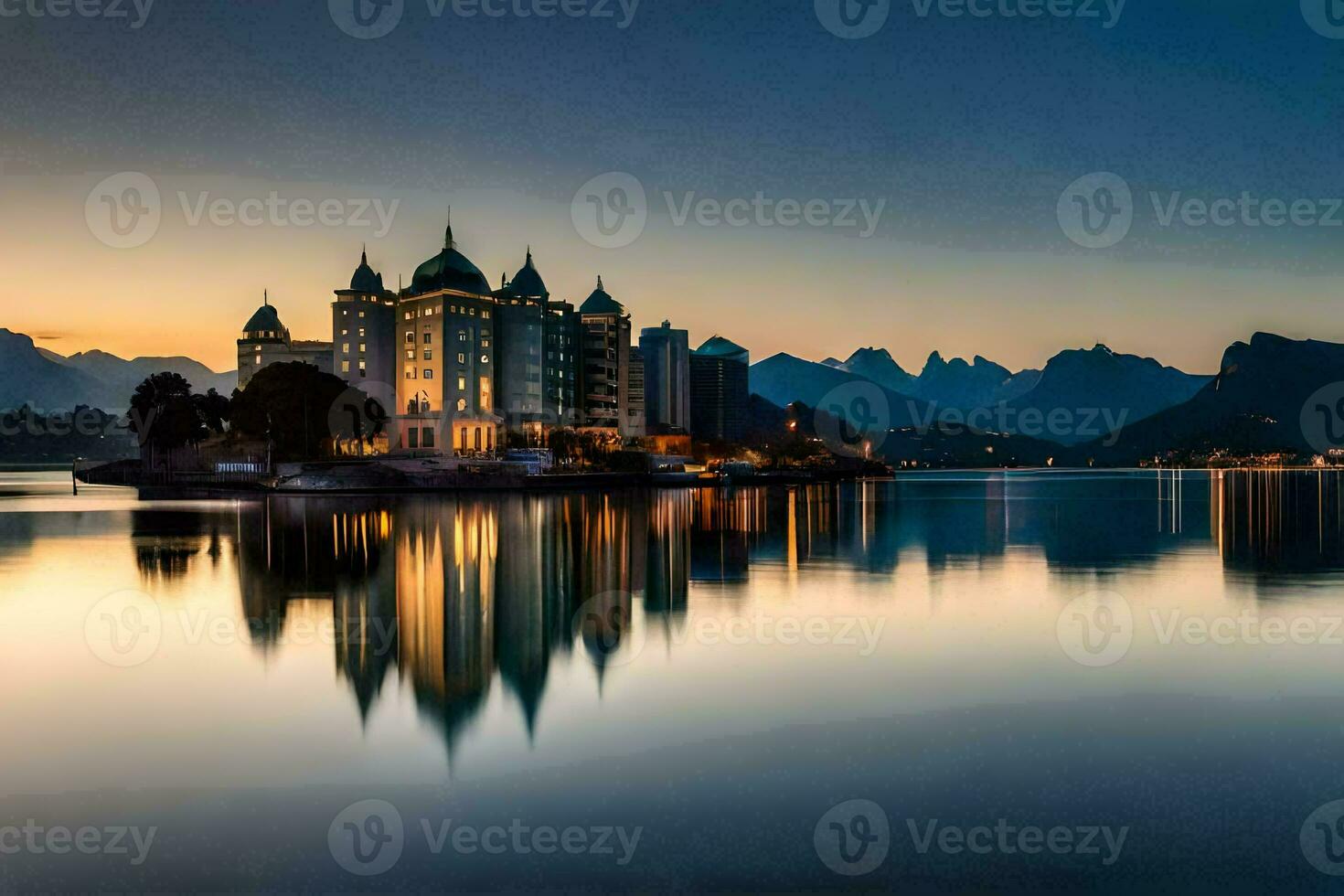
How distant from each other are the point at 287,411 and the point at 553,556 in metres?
69.5

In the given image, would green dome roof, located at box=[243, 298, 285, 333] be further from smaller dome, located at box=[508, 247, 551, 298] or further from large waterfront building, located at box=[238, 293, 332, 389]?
smaller dome, located at box=[508, 247, 551, 298]

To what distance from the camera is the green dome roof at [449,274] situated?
410 ft

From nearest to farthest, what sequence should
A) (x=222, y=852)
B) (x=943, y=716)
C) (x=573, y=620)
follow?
(x=222, y=852) < (x=943, y=716) < (x=573, y=620)

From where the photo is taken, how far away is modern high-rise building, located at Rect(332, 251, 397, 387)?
415 ft

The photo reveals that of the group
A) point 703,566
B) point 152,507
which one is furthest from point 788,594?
point 152,507

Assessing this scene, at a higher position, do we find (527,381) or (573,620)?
(527,381)

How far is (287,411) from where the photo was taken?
9219 cm

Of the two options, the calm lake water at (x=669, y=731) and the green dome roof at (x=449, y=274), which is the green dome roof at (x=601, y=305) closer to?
the green dome roof at (x=449, y=274)

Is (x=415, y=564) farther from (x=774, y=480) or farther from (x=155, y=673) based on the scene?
(x=774, y=480)

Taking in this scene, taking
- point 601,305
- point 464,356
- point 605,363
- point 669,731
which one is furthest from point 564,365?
point 669,731

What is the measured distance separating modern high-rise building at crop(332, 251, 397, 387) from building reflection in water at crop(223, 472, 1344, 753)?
62.8 meters

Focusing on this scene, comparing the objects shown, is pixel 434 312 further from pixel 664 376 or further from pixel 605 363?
pixel 664 376

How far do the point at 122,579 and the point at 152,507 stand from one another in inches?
1604

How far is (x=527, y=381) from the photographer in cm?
13175
